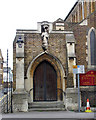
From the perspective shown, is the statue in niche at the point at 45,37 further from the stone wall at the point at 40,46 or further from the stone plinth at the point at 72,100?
the stone plinth at the point at 72,100

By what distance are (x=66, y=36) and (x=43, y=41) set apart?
1.76 meters

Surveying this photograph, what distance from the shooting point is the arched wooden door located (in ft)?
50.2

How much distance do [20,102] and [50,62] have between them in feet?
11.9

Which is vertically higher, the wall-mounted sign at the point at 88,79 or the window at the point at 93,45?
the window at the point at 93,45

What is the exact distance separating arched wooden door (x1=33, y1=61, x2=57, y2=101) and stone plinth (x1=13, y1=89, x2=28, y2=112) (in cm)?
133

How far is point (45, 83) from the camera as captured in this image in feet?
50.6

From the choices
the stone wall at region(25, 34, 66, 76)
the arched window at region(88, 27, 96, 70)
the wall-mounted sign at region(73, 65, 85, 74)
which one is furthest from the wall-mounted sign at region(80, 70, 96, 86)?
the stone wall at region(25, 34, 66, 76)

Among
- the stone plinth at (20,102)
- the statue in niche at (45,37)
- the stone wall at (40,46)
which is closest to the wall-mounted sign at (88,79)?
the stone wall at (40,46)

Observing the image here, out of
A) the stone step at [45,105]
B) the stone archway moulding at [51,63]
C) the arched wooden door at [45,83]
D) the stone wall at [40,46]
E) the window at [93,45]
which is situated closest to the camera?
the stone step at [45,105]

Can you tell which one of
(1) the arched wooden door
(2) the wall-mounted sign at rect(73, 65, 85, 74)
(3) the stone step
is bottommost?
(3) the stone step

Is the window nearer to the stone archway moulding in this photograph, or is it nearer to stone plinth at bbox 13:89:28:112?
the stone archway moulding

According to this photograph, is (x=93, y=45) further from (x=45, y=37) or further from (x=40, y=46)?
(x=40, y=46)

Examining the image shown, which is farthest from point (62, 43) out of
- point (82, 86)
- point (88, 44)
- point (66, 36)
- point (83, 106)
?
point (83, 106)

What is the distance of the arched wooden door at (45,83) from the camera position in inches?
603
